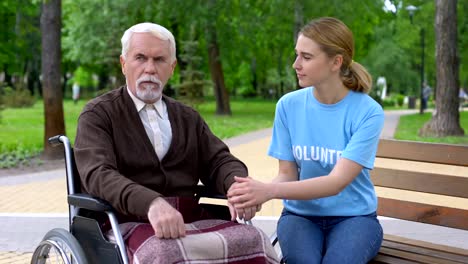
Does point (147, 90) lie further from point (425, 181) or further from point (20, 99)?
point (20, 99)

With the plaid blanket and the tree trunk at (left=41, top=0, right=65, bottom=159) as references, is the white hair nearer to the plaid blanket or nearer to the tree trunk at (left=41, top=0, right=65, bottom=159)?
the plaid blanket

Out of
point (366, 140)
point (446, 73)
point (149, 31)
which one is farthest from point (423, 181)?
point (446, 73)

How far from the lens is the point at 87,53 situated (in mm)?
33219

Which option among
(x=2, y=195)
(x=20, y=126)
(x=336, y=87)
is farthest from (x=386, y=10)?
(x=336, y=87)

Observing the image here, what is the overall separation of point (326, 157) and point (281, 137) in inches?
11.0

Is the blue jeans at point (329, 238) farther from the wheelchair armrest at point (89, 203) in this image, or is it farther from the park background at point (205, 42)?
the park background at point (205, 42)

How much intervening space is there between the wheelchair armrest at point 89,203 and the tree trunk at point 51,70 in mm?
8981

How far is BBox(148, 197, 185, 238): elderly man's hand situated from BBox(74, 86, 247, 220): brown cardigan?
0.06m

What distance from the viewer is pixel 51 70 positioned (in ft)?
39.7

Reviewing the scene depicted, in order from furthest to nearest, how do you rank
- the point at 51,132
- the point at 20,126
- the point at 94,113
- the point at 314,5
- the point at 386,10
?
the point at 386,10, the point at 314,5, the point at 20,126, the point at 51,132, the point at 94,113

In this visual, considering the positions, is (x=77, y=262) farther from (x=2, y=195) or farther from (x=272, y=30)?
(x=272, y=30)

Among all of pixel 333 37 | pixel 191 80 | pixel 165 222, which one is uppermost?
pixel 333 37

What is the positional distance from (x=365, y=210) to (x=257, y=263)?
0.63 m

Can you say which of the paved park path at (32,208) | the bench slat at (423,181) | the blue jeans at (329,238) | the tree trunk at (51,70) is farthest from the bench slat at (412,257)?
the tree trunk at (51,70)
